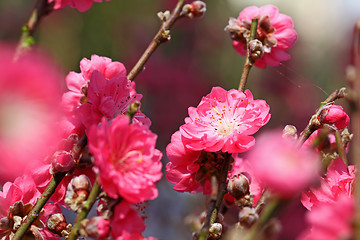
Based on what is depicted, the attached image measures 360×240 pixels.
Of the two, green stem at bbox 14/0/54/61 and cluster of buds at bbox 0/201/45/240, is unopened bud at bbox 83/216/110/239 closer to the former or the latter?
cluster of buds at bbox 0/201/45/240

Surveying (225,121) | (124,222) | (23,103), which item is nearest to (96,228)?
(124,222)

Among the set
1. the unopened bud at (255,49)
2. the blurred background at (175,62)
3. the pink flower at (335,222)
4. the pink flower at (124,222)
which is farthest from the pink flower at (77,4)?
the blurred background at (175,62)

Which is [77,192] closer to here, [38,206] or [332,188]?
[38,206]

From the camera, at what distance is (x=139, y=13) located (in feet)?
8.07

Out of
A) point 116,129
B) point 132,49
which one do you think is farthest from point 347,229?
point 132,49

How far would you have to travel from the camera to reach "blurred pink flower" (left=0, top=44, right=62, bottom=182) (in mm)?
301

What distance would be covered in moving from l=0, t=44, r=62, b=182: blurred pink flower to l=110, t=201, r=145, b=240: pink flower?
0.32 ft

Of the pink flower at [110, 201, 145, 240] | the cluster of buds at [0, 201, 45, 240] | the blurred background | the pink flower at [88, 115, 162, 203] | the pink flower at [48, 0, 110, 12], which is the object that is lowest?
the blurred background

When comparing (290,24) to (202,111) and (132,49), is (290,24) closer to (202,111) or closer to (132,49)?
(202,111)

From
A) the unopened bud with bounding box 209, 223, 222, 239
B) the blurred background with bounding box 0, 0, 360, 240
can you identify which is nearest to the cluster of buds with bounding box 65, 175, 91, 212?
the unopened bud with bounding box 209, 223, 222, 239

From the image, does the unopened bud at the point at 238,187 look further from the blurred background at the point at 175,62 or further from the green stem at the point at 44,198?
the blurred background at the point at 175,62

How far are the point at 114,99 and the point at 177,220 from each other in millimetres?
790

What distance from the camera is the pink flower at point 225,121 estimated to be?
20.1 inches

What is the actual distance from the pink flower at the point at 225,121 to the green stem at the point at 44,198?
0.37 ft
